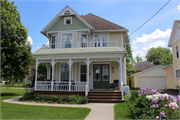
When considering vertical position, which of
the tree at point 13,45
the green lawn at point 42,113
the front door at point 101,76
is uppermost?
the tree at point 13,45

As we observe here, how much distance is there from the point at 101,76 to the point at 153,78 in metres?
13.7

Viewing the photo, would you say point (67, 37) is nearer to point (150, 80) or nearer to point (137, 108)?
point (137, 108)

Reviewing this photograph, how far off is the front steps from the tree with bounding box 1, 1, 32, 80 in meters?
8.58

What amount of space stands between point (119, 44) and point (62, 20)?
260 inches

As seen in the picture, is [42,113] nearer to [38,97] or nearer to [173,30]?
[38,97]

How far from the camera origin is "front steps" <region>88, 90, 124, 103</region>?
11.8 m

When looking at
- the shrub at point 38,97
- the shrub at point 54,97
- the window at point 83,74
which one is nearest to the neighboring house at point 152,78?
the window at point 83,74

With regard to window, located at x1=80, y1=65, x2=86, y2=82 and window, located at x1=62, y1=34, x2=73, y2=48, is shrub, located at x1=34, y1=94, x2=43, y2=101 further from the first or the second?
window, located at x1=62, y1=34, x2=73, y2=48

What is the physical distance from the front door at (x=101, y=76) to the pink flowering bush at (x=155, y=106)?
7957mm

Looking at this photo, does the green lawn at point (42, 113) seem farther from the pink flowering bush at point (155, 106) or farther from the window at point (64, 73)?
the window at point (64, 73)

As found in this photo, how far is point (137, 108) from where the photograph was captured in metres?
6.40

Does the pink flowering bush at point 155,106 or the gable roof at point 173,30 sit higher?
the gable roof at point 173,30

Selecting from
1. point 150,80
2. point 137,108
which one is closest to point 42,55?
point 137,108

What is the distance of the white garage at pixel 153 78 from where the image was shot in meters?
24.0
